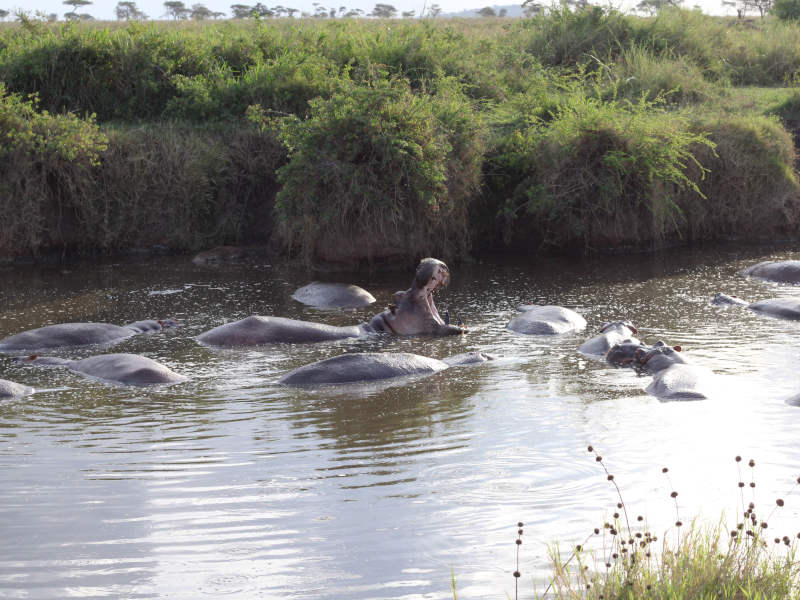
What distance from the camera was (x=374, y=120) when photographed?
1366cm

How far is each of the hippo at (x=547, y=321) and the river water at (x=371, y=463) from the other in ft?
0.58

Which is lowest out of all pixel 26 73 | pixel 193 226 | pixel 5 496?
pixel 5 496

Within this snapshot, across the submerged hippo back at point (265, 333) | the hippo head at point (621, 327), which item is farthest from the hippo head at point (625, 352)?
the submerged hippo back at point (265, 333)

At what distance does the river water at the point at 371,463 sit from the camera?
4.57m

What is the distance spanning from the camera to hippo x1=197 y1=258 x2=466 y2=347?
9.71 m

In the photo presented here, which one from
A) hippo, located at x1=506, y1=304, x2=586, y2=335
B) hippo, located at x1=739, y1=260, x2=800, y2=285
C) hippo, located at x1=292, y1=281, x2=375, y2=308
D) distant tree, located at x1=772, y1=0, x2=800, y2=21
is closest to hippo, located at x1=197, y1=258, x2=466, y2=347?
hippo, located at x1=506, y1=304, x2=586, y2=335

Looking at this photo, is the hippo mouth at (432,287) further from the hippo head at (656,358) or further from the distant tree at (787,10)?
the distant tree at (787,10)

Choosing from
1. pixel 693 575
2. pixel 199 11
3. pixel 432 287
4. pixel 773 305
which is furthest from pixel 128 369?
pixel 199 11

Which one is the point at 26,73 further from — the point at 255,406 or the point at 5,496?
the point at 5,496

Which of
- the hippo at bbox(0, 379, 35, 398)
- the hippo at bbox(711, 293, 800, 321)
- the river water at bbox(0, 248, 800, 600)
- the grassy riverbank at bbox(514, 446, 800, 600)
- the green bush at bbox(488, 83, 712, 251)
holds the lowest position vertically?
the river water at bbox(0, 248, 800, 600)

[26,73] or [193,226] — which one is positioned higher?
[26,73]

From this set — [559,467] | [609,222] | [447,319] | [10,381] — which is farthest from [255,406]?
[609,222]

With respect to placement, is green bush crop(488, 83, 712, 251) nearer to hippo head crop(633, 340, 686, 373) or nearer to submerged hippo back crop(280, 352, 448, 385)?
hippo head crop(633, 340, 686, 373)

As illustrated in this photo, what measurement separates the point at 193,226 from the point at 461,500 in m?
11.8
